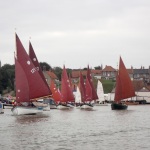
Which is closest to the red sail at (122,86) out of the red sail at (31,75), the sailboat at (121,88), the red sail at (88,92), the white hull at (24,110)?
the sailboat at (121,88)

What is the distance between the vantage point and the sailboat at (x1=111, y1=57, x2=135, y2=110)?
8212 cm

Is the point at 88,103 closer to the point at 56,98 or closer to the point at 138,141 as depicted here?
the point at 56,98

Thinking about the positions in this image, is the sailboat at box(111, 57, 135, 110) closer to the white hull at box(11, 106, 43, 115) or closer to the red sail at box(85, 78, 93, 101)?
the red sail at box(85, 78, 93, 101)

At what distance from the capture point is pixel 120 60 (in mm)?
83875

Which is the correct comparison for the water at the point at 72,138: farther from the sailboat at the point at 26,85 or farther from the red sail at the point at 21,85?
the red sail at the point at 21,85

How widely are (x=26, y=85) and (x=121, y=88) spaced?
2589 centimetres

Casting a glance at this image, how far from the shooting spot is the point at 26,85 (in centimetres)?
5997

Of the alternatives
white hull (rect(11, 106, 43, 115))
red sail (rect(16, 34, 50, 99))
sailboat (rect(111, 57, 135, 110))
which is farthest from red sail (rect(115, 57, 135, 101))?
white hull (rect(11, 106, 43, 115))

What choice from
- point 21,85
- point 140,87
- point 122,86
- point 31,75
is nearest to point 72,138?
point 21,85

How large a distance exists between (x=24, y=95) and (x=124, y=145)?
93.4 feet

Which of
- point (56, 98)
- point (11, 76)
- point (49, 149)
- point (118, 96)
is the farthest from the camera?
point (11, 76)

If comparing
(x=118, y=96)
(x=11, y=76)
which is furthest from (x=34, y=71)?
(x=11, y=76)

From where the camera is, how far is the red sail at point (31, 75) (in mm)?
61031

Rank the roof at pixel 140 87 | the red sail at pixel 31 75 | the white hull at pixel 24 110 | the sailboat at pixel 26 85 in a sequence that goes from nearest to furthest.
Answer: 1. the white hull at pixel 24 110
2. the sailboat at pixel 26 85
3. the red sail at pixel 31 75
4. the roof at pixel 140 87
